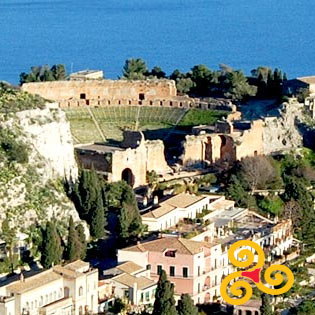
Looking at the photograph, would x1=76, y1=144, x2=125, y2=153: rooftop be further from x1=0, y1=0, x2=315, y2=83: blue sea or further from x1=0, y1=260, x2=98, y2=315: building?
x1=0, y1=0, x2=315, y2=83: blue sea

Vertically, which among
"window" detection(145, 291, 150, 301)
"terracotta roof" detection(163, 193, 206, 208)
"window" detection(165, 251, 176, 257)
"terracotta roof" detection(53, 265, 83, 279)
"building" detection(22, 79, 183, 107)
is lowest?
"window" detection(145, 291, 150, 301)

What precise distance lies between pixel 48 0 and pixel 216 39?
4580cm

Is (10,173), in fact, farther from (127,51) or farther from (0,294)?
(127,51)

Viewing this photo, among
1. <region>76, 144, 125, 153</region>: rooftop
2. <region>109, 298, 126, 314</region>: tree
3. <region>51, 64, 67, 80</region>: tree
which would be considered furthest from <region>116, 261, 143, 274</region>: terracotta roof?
<region>51, 64, 67, 80</region>: tree

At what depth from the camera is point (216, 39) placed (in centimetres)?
9912

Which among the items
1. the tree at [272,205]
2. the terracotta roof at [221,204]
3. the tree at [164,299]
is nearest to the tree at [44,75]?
the tree at [272,205]

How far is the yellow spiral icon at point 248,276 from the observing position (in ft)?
129

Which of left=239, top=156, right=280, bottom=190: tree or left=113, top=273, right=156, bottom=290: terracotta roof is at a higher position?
left=239, top=156, right=280, bottom=190: tree

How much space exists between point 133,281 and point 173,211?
16.2 feet

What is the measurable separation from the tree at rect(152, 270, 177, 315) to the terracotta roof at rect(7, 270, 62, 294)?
2.35 metres

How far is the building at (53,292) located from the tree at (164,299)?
1.57 meters

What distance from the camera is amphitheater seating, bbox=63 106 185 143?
50.9m

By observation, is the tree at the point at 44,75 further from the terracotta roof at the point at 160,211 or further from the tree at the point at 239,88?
the terracotta roof at the point at 160,211

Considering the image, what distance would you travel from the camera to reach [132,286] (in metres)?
37.5
